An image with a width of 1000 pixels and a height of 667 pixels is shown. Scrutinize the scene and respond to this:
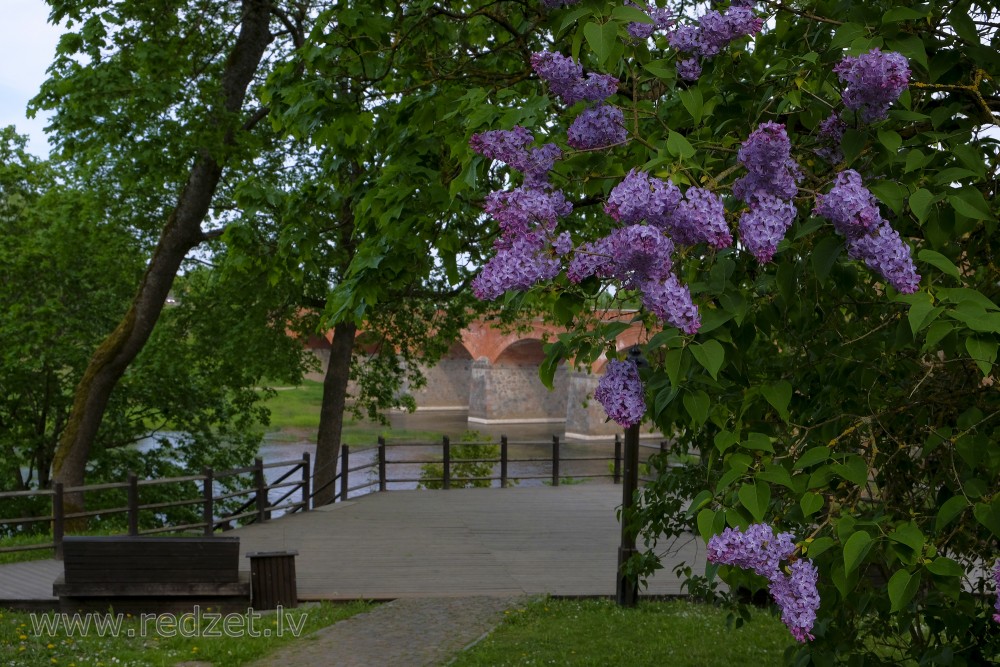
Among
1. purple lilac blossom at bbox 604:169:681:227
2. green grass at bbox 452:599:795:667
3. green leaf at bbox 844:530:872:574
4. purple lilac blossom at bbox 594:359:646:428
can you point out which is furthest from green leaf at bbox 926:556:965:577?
green grass at bbox 452:599:795:667

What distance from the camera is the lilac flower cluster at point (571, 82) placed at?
3049 mm

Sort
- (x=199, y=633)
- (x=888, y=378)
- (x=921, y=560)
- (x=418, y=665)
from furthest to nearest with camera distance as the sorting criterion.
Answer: (x=199, y=633) → (x=418, y=665) → (x=888, y=378) → (x=921, y=560)

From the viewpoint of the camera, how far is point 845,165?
2811 mm

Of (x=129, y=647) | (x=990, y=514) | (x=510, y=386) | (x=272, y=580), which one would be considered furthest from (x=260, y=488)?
(x=510, y=386)

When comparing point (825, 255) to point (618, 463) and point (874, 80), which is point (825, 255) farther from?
point (618, 463)

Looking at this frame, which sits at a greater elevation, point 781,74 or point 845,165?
point 781,74

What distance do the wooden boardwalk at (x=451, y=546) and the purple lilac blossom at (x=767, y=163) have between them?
8411 mm

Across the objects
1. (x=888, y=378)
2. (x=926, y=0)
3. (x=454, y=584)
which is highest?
(x=926, y=0)

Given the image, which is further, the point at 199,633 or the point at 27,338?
the point at 27,338

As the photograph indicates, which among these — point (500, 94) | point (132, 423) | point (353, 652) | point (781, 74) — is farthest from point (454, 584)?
point (132, 423)

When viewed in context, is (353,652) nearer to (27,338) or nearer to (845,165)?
(845,165)

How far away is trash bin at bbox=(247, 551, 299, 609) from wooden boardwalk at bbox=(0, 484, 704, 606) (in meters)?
0.53

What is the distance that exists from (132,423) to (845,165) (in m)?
21.3

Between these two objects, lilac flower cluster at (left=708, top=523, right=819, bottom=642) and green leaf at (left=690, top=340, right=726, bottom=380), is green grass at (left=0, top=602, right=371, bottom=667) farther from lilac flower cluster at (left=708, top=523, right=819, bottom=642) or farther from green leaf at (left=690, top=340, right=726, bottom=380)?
green leaf at (left=690, top=340, right=726, bottom=380)
